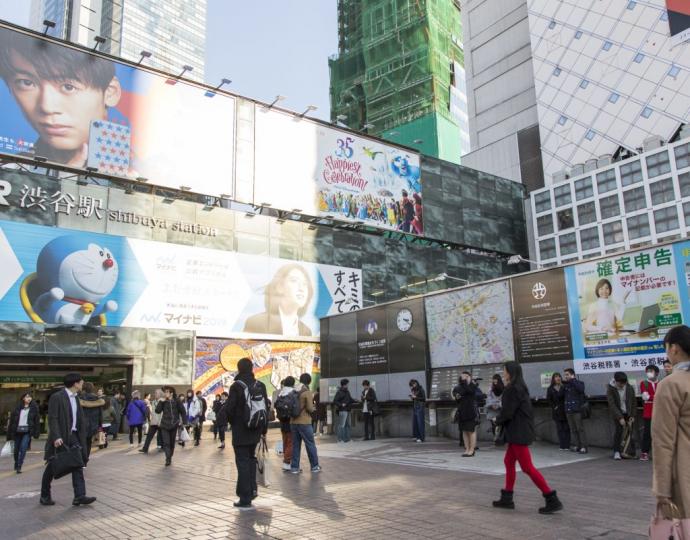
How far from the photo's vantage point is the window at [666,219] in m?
44.8

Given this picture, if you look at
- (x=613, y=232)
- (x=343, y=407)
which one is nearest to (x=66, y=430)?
(x=343, y=407)

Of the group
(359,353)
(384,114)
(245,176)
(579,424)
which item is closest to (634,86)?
(384,114)

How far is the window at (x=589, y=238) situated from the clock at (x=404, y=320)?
38191 millimetres

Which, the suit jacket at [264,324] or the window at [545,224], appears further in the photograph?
the window at [545,224]

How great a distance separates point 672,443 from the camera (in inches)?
123

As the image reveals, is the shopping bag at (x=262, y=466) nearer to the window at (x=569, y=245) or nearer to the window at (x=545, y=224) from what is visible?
the window at (x=569, y=245)

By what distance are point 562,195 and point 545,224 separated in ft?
9.26

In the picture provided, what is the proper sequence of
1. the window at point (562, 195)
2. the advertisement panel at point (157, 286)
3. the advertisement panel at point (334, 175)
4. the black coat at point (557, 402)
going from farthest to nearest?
the window at point (562, 195) < the advertisement panel at point (334, 175) < the advertisement panel at point (157, 286) < the black coat at point (557, 402)

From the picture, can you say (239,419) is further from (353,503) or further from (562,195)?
(562,195)

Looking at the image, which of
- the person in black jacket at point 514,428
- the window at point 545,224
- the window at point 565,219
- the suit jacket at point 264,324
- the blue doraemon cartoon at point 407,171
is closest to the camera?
the person in black jacket at point 514,428

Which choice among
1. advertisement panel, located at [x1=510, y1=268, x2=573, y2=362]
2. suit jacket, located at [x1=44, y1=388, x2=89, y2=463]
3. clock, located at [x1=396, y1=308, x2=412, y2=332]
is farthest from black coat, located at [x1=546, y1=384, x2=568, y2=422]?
suit jacket, located at [x1=44, y1=388, x2=89, y2=463]

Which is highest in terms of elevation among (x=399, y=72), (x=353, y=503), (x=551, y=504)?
(x=399, y=72)

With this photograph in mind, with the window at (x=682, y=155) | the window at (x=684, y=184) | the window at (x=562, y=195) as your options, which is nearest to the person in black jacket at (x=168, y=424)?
the window at (x=684, y=184)

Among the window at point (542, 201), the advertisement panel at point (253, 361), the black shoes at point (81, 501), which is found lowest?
the black shoes at point (81, 501)
